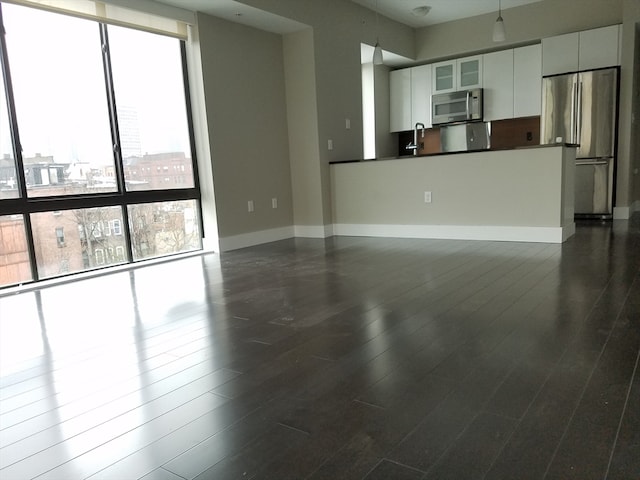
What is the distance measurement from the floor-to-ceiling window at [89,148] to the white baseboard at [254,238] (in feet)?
1.04

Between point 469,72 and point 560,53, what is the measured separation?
1242 millimetres

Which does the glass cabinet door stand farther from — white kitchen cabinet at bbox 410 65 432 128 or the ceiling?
the ceiling

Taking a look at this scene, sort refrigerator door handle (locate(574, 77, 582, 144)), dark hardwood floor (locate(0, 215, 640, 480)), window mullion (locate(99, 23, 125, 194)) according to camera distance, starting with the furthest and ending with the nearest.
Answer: refrigerator door handle (locate(574, 77, 582, 144))
window mullion (locate(99, 23, 125, 194))
dark hardwood floor (locate(0, 215, 640, 480))

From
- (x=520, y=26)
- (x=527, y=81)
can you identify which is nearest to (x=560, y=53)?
(x=527, y=81)

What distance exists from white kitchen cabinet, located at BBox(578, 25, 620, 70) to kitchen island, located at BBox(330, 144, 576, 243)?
181 centimetres

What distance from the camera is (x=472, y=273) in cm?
321

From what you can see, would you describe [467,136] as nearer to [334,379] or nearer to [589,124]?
[589,124]

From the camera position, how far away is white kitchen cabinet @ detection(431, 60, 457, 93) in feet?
22.1

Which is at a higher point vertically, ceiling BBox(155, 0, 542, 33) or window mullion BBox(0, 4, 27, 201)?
ceiling BBox(155, 0, 542, 33)

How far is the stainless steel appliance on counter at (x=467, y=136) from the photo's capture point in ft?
22.6

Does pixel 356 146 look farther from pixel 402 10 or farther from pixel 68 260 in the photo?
pixel 68 260

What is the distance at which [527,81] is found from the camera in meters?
6.24

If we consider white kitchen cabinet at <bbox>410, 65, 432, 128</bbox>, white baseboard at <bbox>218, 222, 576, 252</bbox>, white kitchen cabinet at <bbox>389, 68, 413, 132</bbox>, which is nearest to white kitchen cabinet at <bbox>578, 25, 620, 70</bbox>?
white kitchen cabinet at <bbox>410, 65, 432, 128</bbox>

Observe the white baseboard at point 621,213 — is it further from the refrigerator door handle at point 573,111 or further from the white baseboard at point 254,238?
the white baseboard at point 254,238
